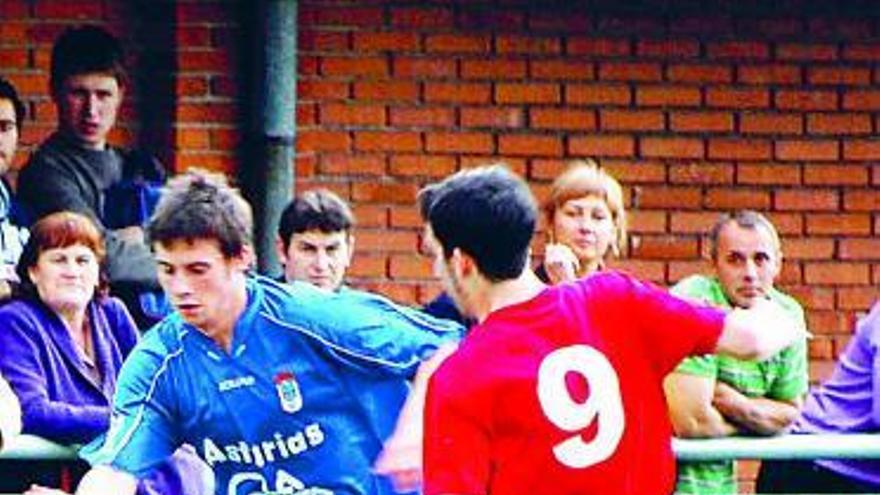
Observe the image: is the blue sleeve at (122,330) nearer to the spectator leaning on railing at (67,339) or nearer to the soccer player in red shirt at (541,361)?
the spectator leaning on railing at (67,339)

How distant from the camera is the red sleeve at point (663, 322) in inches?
255

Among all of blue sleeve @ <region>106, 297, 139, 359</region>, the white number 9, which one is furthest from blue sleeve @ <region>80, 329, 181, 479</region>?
the white number 9

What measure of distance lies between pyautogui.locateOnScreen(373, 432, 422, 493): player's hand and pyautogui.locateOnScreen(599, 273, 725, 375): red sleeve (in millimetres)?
596

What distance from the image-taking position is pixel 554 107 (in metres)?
9.96

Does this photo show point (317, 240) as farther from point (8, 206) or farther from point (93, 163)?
point (8, 206)

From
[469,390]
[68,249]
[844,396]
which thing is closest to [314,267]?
[68,249]

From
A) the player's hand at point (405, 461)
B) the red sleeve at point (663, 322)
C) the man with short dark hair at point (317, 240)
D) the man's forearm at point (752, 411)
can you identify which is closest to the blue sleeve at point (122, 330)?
the man with short dark hair at point (317, 240)

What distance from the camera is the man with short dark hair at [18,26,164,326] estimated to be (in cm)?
841

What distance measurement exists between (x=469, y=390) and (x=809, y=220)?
13.8 feet

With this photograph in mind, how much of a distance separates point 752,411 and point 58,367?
6.59 feet

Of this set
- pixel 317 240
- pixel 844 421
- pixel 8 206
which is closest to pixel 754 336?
pixel 844 421

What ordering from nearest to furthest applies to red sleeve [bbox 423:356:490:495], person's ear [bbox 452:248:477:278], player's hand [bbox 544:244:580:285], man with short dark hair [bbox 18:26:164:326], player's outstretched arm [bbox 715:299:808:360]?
red sleeve [bbox 423:356:490:495], person's ear [bbox 452:248:477:278], player's outstretched arm [bbox 715:299:808:360], player's hand [bbox 544:244:580:285], man with short dark hair [bbox 18:26:164:326]

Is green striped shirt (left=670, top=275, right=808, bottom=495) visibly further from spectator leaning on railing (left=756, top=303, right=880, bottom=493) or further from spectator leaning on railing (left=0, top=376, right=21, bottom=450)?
spectator leaning on railing (left=0, top=376, right=21, bottom=450)

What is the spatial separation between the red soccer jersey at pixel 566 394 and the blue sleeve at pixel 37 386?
5.04 ft
